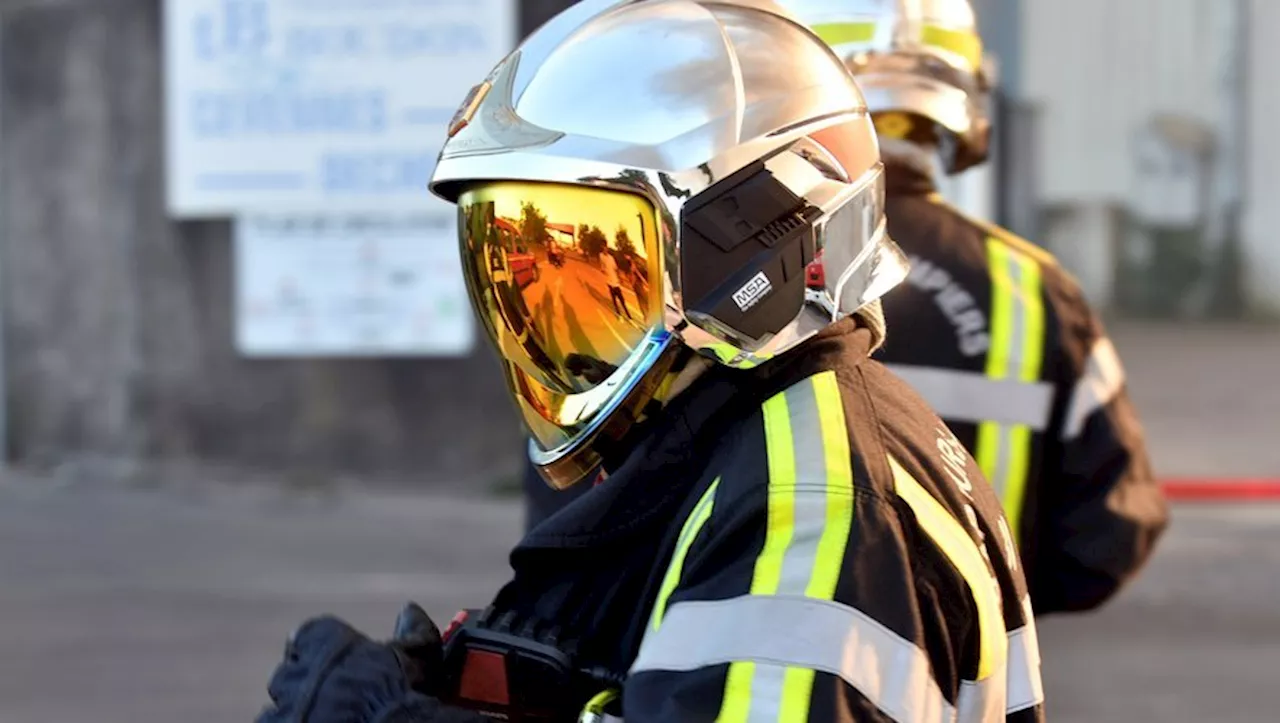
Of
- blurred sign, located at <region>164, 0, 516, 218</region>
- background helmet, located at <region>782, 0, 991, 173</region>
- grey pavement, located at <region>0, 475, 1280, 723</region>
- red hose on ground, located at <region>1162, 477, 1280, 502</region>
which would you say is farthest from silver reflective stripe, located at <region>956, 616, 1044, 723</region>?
red hose on ground, located at <region>1162, 477, 1280, 502</region>

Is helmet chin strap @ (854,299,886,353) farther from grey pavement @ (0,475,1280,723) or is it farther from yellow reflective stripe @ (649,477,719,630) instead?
grey pavement @ (0,475,1280,723)

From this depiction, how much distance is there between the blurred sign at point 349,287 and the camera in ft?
31.6

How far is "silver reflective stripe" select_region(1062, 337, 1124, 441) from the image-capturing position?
2400 mm

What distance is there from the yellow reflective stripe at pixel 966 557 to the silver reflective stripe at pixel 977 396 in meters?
0.95

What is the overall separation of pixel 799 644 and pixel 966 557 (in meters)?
0.21

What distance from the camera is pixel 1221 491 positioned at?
970 centimetres

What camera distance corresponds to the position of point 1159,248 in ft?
46.6

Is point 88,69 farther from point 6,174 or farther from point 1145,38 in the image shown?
point 1145,38

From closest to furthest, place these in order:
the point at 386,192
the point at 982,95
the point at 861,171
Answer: the point at 861,171
the point at 982,95
the point at 386,192

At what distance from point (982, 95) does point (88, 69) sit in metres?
8.48

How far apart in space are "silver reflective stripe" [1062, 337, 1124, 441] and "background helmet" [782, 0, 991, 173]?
409 millimetres

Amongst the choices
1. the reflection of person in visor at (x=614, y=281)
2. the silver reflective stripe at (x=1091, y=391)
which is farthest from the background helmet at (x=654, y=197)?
the silver reflective stripe at (x=1091, y=391)

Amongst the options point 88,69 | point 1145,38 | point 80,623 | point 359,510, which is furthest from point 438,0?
point 1145,38

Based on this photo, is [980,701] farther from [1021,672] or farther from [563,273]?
[563,273]
